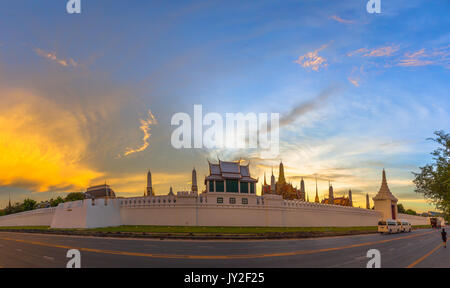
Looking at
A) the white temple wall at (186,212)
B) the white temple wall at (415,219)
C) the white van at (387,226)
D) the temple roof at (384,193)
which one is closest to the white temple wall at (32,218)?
the white temple wall at (186,212)

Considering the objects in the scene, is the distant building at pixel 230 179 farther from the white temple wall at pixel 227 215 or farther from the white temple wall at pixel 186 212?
the white temple wall at pixel 227 215

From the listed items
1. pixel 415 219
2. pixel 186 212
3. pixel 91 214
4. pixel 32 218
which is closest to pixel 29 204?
pixel 32 218

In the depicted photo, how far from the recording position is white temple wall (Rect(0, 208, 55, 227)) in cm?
6646

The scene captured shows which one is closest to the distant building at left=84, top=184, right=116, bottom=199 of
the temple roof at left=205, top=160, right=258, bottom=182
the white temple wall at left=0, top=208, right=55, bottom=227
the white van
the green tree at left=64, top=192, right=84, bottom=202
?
the white temple wall at left=0, top=208, right=55, bottom=227

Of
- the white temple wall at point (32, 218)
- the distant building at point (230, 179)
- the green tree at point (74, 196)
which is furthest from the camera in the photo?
the green tree at point (74, 196)

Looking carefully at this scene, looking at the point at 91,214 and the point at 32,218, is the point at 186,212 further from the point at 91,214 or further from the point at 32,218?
the point at 32,218

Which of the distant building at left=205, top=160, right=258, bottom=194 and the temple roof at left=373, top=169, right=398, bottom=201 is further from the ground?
the distant building at left=205, top=160, right=258, bottom=194

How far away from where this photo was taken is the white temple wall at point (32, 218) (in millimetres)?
66463

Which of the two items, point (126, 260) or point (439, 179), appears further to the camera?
point (439, 179)

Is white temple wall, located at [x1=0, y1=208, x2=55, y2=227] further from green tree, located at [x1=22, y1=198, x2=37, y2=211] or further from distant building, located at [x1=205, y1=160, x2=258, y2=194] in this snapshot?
green tree, located at [x1=22, y1=198, x2=37, y2=211]
